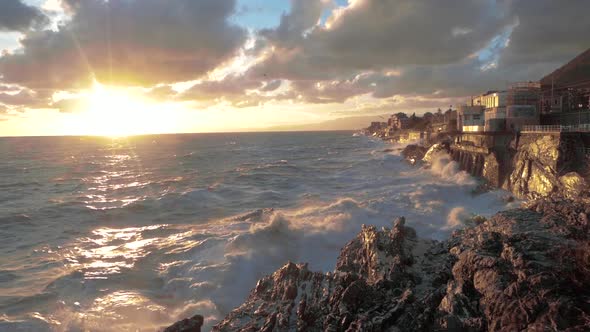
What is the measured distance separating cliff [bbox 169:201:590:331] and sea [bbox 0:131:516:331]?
449 centimetres

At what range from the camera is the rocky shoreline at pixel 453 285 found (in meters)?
7.07

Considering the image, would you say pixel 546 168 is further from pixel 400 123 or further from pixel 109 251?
pixel 400 123

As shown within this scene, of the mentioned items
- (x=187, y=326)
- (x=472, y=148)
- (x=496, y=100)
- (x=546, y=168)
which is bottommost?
(x=187, y=326)

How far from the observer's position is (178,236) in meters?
23.8

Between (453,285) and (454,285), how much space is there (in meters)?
0.02

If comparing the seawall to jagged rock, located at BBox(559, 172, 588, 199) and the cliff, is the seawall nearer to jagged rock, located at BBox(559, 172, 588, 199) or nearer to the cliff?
jagged rock, located at BBox(559, 172, 588, 199)

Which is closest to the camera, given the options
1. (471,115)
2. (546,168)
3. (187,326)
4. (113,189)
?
(187,326)

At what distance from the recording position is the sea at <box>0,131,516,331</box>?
14578 millimetres

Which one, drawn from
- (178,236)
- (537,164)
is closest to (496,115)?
(537,164)

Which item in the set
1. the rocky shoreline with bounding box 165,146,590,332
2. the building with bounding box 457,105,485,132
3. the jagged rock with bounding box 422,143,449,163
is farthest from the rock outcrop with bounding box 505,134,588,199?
the building with bounding box 457,105,485,132

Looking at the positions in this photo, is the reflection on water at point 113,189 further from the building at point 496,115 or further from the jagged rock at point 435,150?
the building at point 496,115

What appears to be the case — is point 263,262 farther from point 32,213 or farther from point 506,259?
point 32,213

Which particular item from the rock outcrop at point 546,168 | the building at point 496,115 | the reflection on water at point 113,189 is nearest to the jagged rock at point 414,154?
the building at point 496,115

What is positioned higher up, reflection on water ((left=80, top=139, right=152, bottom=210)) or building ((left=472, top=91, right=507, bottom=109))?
building ((left=472, top=91, right=507, bottom=109))
